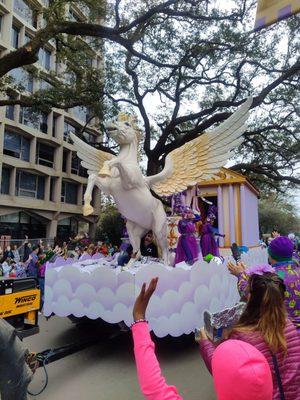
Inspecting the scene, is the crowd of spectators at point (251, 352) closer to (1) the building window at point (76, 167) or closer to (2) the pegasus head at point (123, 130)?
(2) the pegasus head at point (123, 130)

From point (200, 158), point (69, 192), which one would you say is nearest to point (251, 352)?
point (200, 158)

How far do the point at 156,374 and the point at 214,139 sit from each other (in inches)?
224

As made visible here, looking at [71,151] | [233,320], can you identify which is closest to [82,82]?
[71,151]

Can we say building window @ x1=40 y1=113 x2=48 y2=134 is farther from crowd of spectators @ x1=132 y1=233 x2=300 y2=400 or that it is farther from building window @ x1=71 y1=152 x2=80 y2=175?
crowd of spectators @ x1=132 y1=233 x2=300 y2=400

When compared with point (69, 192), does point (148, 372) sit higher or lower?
lower

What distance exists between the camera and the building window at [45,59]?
78.6 ft

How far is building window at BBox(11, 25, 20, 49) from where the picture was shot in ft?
69.5

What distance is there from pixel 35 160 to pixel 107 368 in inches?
830

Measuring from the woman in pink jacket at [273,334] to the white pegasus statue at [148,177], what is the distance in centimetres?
363

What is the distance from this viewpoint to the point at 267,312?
1617mm

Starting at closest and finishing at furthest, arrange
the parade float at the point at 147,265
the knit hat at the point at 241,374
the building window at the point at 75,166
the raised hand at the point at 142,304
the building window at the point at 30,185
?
the knit hat at the point at 241,374 < the raised hand at the point at 142,304 < the parade float at the point at 147,265 < the building window at the point at 30,185 < the building window at the point at 75,166

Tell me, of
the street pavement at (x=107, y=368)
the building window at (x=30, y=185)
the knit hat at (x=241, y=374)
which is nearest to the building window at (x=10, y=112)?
the building window at (x=30, y=185)

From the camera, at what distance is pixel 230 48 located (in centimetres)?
1289

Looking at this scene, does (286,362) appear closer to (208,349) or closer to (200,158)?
(208,349)
